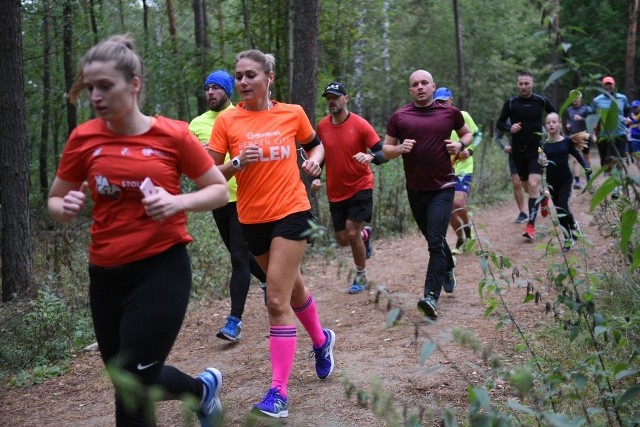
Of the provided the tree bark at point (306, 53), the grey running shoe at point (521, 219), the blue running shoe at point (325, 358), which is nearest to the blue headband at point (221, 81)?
the blue running shoe at point (325, 358)

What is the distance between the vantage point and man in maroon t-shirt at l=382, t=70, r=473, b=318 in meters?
7.09

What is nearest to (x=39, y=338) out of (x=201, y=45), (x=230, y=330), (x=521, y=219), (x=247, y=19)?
(x=230, y=330)

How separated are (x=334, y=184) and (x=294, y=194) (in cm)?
346

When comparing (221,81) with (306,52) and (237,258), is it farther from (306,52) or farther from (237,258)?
(306,52)

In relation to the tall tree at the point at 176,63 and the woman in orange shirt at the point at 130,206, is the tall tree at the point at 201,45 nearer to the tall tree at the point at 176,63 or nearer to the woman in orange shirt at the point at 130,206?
the tall tree at the point at 176,63

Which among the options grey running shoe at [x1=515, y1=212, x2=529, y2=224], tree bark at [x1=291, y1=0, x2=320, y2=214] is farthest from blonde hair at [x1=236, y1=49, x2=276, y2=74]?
grey running shoe at [x1=515, y1=212, x2=529, y2=224]

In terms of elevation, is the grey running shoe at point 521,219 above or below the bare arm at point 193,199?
below

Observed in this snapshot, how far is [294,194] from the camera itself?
16.5 feet

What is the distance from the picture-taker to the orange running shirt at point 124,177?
3412 mm

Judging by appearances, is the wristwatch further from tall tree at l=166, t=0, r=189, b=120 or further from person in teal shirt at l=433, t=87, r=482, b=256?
tall tree at l=166, t=0, r=189, b=120

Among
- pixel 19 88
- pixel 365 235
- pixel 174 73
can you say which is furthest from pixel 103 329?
pixel 174 73

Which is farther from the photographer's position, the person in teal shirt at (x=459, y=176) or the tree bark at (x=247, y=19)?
the tree bark at (x=247, y=19)

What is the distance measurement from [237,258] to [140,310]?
3.46 meters

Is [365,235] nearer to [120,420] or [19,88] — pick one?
[19,88]
